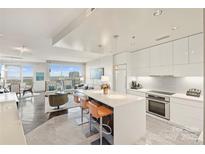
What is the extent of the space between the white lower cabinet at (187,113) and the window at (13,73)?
10.9 meters

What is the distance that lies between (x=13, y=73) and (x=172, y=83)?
36.2 ft

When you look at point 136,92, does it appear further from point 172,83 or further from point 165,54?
point 165,54

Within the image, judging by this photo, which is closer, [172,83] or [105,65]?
[172,83]

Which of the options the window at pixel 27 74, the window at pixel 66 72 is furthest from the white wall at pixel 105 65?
the window at pixel 27 74

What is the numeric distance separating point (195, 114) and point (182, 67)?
1248 millimetres

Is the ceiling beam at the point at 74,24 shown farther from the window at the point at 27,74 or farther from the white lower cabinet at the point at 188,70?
the window at the point at 27,74

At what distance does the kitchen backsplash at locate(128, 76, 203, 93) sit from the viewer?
3.28 meters

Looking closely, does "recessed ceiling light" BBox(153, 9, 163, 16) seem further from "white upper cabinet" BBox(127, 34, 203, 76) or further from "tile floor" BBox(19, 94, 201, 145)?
"tile floor" BBox(19, 94, 201, 145)

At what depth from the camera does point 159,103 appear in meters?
3.59

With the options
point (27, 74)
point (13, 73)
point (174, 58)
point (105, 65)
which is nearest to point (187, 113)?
point (174, 58)

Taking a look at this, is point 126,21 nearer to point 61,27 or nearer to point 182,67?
point 61,27

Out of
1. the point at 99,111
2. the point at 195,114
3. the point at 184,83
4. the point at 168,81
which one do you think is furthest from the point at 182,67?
the point at 99,111

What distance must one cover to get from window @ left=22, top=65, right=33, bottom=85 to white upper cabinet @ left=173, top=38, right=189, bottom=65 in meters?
10.4

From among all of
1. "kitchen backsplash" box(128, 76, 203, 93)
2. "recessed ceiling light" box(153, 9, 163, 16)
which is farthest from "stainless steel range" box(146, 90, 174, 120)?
"recessed ceiling light" box(153, 9, 163, 16)
